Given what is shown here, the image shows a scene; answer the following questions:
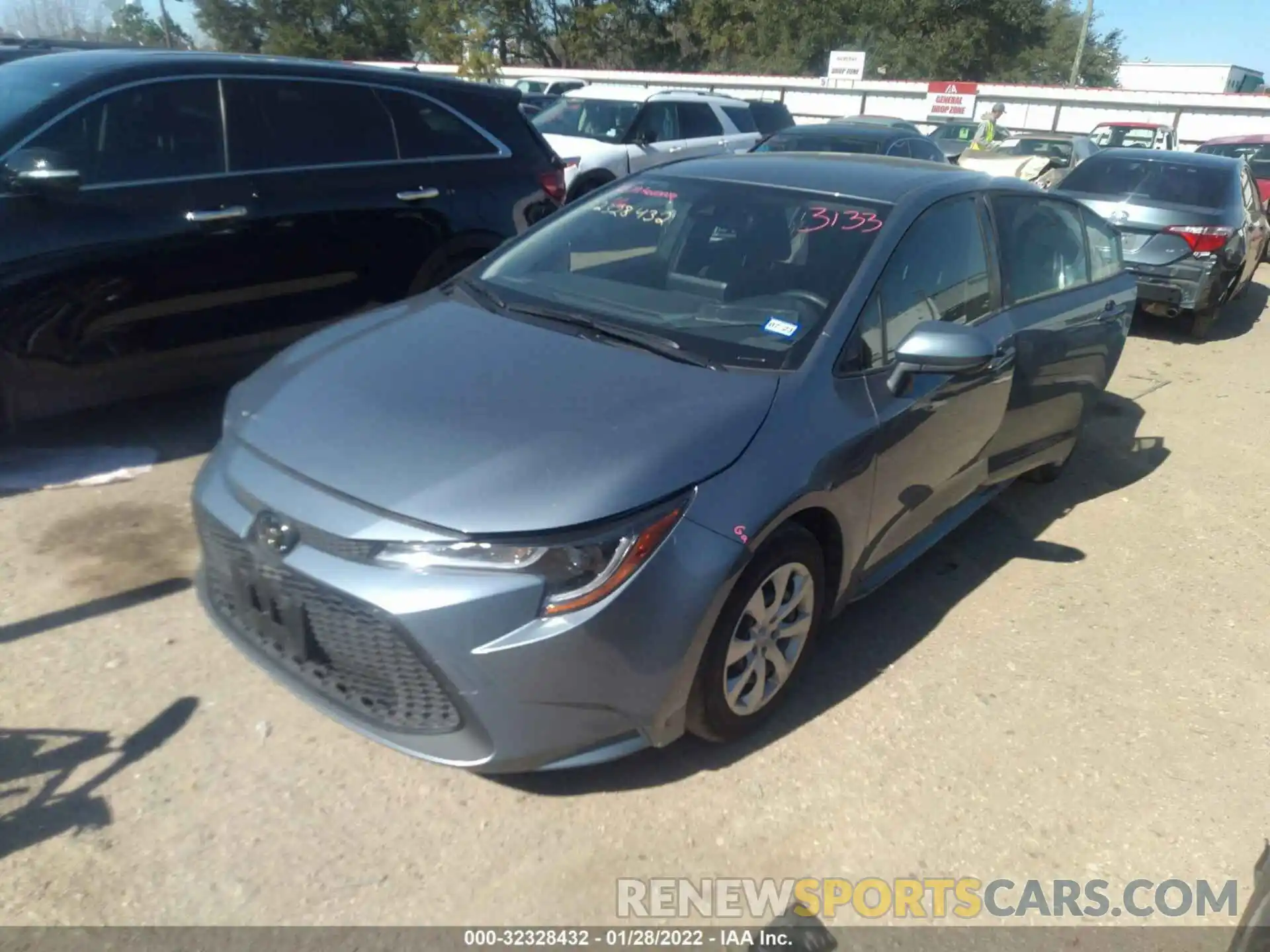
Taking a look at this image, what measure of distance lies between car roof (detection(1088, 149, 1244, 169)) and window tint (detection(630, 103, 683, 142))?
5019 mm

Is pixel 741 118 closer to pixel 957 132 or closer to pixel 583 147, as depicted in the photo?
pixel 583 147

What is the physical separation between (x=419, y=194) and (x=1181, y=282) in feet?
21.9

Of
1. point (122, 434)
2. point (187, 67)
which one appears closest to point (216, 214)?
point (187, 67)

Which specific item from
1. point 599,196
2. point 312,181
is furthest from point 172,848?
point 312,181

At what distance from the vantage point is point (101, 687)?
3049 mm

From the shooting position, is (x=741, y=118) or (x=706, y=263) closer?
(x=706, y=263)

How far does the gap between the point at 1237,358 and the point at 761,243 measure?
6.94m

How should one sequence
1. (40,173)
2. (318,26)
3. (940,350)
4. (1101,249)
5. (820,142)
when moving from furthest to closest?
(318,26) → (820,142) → (1101,249) → (40,173) → (940,350)

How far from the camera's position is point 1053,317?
4332 mm

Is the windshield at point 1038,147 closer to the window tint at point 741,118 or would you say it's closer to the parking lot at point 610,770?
the window tint at point 741,118

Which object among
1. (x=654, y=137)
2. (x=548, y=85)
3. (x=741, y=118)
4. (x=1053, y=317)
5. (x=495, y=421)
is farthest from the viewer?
(x=548, y=85)

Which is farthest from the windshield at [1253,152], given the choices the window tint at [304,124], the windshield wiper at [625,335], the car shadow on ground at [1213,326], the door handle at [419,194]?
the windshield wiper at [625,335]

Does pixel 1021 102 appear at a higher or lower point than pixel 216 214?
lower

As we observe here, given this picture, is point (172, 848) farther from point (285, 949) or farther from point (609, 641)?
point (609, 641)
